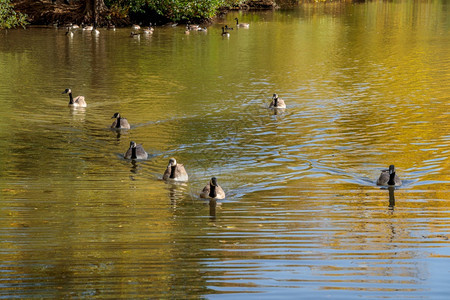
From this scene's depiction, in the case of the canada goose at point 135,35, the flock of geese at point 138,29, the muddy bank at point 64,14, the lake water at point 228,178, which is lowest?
the lake water at point 228,178

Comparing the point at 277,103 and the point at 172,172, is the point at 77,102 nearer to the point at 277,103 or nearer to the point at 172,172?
the point at 277,103

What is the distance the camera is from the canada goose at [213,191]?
13.3m

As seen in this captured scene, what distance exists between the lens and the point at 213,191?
13.4 m

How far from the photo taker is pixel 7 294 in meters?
8.53

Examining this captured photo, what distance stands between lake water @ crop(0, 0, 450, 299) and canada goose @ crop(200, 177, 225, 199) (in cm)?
17

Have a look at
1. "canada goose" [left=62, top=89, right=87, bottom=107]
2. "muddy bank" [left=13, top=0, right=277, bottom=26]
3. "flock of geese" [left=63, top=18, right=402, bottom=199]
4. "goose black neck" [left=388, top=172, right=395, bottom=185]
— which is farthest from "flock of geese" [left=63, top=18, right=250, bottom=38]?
"goose black neck" [left=388, top=172, right=395, bottom=185]

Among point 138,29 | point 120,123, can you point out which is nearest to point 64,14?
point 138,29

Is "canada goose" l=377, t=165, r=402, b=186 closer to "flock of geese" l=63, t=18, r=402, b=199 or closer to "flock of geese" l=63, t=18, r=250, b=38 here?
"flock of geese" l=63, t=18, r=402, b=199

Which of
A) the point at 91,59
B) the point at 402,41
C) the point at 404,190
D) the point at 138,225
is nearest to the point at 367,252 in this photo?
the point at 138,225

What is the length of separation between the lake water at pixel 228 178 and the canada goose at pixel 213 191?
0.17 metres

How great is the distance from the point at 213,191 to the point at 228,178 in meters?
1.97

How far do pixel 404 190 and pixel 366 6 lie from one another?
69.1 m

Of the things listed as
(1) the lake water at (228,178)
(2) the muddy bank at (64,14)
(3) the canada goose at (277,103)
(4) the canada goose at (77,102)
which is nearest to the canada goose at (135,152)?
(1) the lake water at (228,178)

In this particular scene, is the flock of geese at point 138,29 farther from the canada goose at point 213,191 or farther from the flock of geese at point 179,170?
the canada goose at point 213,191
